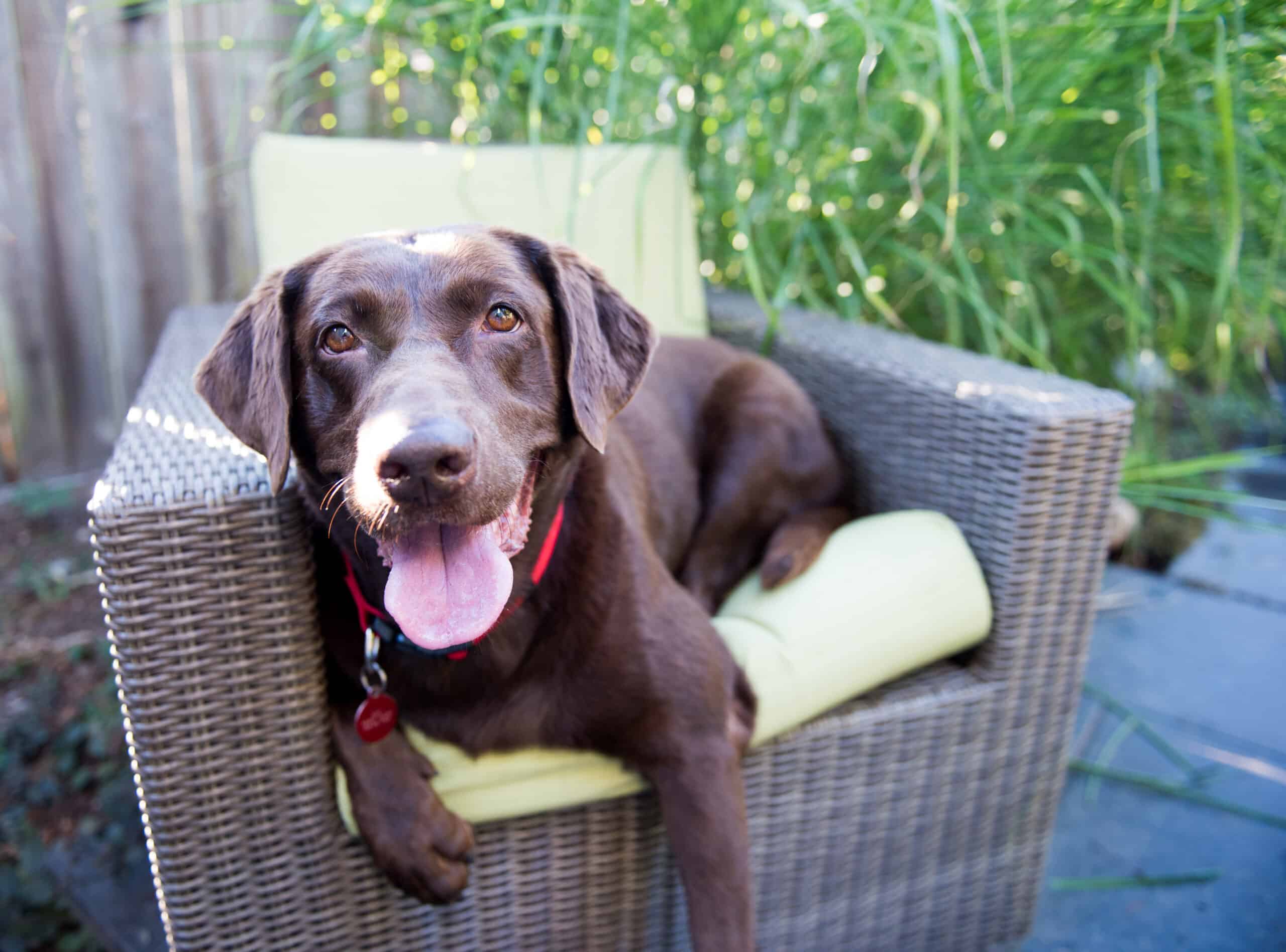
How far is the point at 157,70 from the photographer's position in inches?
127

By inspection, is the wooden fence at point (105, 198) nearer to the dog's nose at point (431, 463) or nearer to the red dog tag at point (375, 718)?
the red dog tag at point (375, 718)

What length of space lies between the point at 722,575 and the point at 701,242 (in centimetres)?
122

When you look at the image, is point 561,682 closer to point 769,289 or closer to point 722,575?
point 722,575

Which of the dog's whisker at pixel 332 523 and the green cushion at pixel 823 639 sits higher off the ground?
the dog's whisker at pixel 332 523

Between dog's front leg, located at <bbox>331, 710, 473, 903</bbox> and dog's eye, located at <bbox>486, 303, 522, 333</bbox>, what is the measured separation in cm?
62

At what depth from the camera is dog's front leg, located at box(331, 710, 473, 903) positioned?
1359 millimetres

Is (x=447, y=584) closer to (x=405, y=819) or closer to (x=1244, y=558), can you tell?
(x=405, y=819)

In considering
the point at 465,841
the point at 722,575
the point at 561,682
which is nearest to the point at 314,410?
the point at 561,682

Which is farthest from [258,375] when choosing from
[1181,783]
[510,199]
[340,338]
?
[1181,783]

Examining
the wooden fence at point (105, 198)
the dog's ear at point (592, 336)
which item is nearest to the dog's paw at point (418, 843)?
the dog's ear at point (592, 336)

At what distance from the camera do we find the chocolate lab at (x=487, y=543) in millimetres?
1226

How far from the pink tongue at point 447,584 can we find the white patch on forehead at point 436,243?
402mm

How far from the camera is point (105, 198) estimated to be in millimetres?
A: 3299

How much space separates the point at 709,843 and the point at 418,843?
428 millimetres
